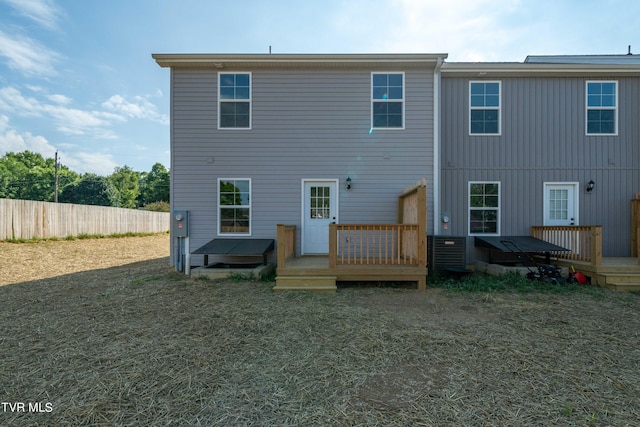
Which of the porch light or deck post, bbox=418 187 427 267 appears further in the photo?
the porch light

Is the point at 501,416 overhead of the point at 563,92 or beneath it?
beneath

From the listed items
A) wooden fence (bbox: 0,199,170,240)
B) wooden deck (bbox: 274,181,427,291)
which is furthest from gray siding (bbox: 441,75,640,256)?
wooden fence (bbox: 0,199,170,240)

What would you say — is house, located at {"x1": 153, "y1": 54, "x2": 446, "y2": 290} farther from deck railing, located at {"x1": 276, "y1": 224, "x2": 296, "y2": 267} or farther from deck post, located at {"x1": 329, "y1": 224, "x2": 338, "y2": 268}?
deck post, located at {"x1": 329, "y1": 224, "x2": 338, "y2": 268}

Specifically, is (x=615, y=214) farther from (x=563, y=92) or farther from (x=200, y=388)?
(x=200, y=388)

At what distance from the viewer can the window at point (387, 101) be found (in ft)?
23.4

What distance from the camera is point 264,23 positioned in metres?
8.67

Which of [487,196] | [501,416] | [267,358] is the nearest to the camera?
[501,416]

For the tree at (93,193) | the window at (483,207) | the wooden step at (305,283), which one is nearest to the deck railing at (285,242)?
the wooden step at (305,283)

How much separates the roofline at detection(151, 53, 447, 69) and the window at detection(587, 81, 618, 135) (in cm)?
416

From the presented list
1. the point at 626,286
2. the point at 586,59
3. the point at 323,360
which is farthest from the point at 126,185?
the point at 626,286

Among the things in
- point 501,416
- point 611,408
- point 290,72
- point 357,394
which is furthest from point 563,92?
point 357,394

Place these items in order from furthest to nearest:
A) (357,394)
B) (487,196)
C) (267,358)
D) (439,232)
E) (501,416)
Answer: (487,196)
(439,232)
(267,358)
(357,394)
(501,416)

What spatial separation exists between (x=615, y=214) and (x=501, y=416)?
8.20m

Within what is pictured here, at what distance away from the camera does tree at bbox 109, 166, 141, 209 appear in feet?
143
